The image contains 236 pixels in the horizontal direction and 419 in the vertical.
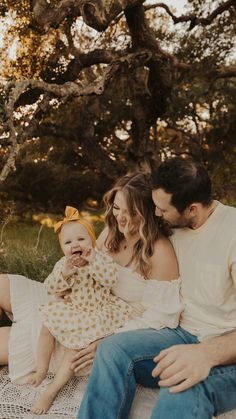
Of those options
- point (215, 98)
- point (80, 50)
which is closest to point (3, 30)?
point (80, 50)

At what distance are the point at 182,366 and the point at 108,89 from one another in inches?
274

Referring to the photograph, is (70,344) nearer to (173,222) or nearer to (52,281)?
(52,281)

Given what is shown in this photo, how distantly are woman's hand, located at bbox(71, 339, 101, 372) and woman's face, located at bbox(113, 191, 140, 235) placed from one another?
2.13 ft

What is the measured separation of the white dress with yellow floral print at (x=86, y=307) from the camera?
297 centimetres

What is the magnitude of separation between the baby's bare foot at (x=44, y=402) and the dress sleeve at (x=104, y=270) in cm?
59

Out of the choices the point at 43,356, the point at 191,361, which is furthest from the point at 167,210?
the point at 43,356

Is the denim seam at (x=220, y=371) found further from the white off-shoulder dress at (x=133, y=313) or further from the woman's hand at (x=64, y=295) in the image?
the woman's hand at (x=64, y=295)

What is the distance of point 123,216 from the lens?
10.5ft

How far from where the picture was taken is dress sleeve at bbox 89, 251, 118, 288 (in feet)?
9.85

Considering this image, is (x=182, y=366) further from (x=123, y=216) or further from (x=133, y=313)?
(x=123, y=216)

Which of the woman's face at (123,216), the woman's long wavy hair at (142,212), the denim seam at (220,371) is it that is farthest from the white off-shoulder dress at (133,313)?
the denim seam at (220,371)

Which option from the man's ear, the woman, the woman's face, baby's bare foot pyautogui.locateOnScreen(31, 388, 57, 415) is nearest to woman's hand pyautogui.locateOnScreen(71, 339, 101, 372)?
the woman

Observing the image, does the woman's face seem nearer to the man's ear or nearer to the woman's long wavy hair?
the woman's long wavy hair

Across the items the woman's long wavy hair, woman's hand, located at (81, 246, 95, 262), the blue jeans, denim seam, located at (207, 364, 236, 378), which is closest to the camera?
the blue jeans
